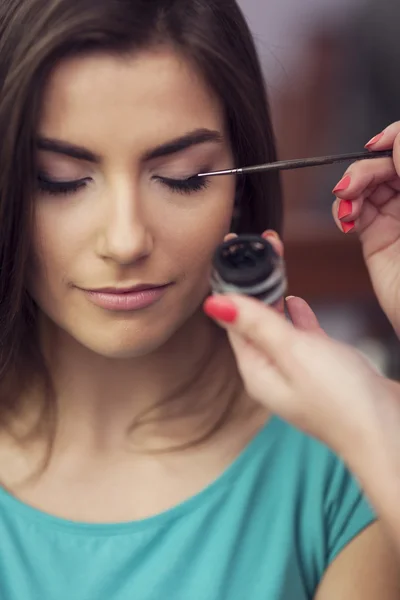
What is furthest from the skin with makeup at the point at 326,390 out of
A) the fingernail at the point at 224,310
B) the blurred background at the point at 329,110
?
the blurred background at the point at 329,110

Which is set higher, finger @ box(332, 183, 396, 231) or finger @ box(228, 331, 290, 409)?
finger @ box(332, 183, 396, 231)

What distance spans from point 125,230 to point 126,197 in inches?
1.3

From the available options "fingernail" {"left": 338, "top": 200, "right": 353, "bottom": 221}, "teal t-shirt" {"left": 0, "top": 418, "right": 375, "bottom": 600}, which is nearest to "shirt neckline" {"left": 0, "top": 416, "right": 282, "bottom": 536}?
"teal t-shirt" {"left": 0, "top": 418, "right": 375, "bottom": 600}

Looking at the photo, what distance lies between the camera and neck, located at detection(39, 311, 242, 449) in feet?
2.95

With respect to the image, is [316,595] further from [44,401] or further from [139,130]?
[139,130]

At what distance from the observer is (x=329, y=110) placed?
1824 millimetres

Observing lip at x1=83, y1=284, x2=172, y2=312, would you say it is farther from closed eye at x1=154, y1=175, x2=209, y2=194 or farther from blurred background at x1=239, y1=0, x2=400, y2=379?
blurred background at x1=239, y1=0, x2=400, y2=379

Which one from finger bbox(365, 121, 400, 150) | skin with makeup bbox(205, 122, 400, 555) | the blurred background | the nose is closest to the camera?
skin with makeup bbox(205, 122, 400, 555)

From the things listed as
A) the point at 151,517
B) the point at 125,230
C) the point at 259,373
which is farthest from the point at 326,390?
the point at 151,517

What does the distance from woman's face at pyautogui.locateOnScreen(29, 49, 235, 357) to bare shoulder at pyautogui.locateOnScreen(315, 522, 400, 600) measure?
0.94 ft

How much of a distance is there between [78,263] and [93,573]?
320mm

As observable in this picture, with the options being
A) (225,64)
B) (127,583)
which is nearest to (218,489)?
(127,583)

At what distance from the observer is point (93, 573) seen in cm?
82

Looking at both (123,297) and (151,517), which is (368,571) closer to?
(151,517)
